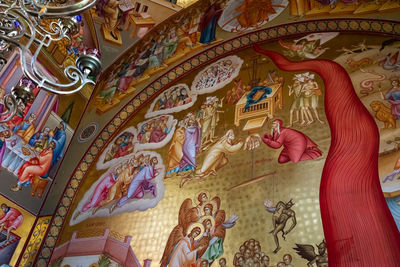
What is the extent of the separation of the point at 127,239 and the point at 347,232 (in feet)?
11.5

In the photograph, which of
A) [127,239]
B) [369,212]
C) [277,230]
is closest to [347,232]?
[369,212]

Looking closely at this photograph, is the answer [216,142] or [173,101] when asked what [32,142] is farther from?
[216,142]

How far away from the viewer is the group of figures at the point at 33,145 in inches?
313

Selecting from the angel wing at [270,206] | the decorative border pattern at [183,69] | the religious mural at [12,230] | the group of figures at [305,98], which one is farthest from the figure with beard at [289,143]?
the religious mural at [12,230]

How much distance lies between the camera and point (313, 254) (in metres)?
5.15

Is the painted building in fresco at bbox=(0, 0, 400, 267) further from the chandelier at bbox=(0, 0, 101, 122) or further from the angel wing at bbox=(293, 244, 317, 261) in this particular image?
the chandelier at bbox=(0, 0, 101, 122)

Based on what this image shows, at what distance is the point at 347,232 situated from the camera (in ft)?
16.8

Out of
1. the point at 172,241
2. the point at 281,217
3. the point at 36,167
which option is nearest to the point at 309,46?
the point at 281,217

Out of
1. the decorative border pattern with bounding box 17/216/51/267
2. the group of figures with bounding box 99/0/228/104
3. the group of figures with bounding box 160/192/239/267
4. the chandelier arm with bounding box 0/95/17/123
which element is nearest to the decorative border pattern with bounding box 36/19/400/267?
the decorative border pattern with bounding box 17/216/51/267

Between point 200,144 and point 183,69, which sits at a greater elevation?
point 183,69

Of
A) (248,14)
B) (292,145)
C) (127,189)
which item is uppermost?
(248,14)

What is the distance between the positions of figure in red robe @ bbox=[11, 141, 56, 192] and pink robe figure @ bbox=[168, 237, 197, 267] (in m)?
3.68

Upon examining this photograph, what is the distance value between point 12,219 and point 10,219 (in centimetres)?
5

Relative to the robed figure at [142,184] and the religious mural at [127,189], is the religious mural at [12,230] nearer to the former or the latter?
the religious mural at [127,189]
